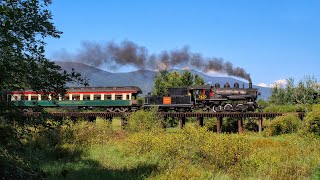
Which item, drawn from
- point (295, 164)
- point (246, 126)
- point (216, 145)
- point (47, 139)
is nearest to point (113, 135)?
point (47, 139)

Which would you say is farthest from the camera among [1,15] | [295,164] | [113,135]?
[113,135]

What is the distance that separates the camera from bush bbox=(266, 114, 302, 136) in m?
35.1

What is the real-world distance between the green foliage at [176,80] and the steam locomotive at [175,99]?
2835 centimetres

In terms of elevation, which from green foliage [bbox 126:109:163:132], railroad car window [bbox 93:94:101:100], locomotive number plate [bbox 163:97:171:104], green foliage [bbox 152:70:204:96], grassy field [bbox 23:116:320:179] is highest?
green foliage [bbox 152:70:204:96]

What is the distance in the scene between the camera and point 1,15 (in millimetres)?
6500

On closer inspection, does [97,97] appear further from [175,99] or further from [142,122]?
[142,122]

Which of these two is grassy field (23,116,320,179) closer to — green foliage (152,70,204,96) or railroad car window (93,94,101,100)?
railroad car window (93,94,101,100)

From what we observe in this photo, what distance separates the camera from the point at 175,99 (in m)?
41.7

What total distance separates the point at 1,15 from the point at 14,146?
8.29ft

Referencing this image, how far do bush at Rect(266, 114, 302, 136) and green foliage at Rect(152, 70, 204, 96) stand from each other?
3676 centimetres

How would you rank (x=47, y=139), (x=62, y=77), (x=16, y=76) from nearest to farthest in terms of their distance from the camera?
(x=16, y=76) < (x=62, y=77) < (x=47, y=139)

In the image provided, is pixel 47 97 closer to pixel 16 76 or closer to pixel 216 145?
pixel 16 76

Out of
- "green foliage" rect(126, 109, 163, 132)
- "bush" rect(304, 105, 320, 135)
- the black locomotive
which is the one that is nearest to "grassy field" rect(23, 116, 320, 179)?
"bush" rect(304, 105, 320, 135)

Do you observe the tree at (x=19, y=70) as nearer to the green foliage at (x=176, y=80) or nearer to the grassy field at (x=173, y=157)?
the grassy field at (x=173, y=157)
